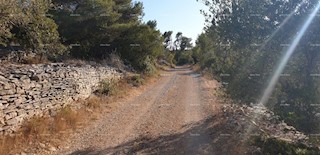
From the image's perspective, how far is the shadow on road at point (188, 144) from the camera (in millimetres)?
8188

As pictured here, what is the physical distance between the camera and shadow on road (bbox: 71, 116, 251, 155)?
8.19 meters

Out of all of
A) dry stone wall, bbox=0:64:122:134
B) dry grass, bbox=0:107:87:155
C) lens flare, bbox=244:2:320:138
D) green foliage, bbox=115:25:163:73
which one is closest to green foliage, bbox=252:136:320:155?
lens flare, bbox=244:2:320:138

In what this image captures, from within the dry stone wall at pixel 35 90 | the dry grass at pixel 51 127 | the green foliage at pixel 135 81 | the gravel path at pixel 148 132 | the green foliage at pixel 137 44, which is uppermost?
the green foliage at pixel 137 44

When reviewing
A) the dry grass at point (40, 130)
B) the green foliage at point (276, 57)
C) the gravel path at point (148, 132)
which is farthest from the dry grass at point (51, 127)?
the green foliage at point (276, 57)

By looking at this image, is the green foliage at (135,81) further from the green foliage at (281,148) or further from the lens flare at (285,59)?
the green foliage at (281,148)

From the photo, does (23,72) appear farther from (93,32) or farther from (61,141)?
(93,32)

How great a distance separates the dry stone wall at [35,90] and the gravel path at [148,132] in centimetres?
164

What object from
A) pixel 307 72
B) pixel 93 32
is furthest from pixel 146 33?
pixel 307 72

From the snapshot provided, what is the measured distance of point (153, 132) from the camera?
10.2 metres

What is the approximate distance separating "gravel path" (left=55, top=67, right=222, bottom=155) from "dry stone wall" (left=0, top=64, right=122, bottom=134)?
5.37 feet

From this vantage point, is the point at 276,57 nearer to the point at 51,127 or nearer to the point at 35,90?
the point at 51,127

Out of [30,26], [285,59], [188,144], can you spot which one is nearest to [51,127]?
[30,26]

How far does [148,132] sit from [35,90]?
4057 mm

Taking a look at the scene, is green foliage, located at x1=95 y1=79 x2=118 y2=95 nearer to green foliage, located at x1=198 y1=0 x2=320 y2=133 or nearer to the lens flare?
green foliage, located at x1=198 y1=0 x2=320 y2=133
